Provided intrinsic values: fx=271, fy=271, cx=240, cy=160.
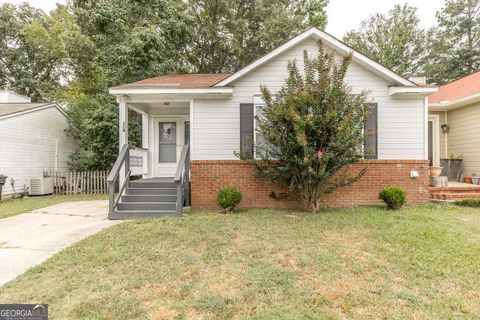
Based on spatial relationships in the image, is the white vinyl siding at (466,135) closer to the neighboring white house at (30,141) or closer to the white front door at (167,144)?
the white front door at (167,144)

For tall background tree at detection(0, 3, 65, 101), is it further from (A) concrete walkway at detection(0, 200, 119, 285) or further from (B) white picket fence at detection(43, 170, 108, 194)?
(A) concrete walkway at detection(0, 200, 119, 285)

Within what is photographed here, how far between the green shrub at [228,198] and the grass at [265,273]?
1212 mm

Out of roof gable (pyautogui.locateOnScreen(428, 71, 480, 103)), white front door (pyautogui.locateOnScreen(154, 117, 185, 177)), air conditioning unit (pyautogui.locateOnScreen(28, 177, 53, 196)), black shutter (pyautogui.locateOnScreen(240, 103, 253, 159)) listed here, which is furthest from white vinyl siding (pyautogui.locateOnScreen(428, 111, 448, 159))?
air conditioning unit (pyautogui.locateOnScreen(28, 177, 53, 196))

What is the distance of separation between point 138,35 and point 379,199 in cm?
1214

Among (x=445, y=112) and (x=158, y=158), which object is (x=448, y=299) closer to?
(x=158, y=158)

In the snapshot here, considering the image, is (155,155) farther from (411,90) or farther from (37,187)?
(411,90)

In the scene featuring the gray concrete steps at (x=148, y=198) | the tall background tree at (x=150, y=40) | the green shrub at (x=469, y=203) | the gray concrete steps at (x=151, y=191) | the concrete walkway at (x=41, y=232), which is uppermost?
the tall background tree at (x=150, y=40)

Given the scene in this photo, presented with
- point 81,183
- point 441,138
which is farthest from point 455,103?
point 81,183

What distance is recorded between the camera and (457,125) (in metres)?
10.1

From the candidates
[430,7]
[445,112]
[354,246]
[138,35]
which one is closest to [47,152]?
[138,35]

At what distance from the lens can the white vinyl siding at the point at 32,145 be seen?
1089 cm

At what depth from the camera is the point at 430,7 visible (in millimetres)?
23000

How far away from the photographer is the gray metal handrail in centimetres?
638

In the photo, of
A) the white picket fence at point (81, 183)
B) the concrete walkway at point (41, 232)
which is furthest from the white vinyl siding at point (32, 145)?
the concrete walkway at point (41, 232)
